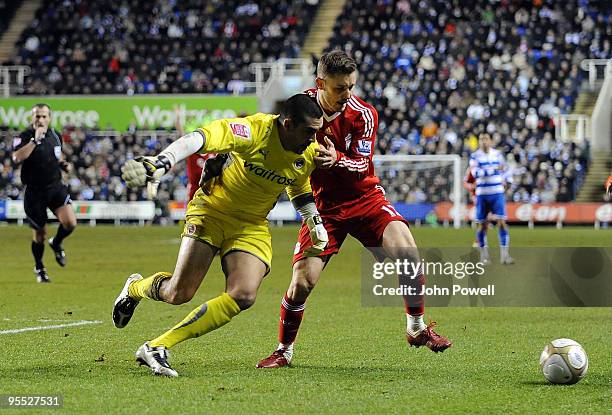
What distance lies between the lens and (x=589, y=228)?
34.6m

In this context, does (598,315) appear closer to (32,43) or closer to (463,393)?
(463,393)

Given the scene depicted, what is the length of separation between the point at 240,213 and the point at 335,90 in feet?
3.95

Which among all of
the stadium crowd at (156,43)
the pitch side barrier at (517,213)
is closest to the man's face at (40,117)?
the pitch side barrier at (517,213)

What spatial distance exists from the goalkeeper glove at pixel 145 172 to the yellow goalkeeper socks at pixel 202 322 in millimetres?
1315

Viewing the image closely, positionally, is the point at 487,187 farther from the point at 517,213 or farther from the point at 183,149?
the point at 517,213

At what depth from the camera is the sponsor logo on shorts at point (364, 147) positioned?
8.45m

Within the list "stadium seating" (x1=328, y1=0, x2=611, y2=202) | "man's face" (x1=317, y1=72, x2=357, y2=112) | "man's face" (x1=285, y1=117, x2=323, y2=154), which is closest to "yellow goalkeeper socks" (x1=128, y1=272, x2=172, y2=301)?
"man's face" (x1=285, y1=117, x2=323, y2=154)

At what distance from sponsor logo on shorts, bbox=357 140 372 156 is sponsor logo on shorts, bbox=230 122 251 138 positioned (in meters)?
1.39

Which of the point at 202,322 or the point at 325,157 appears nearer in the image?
the point at 202,322

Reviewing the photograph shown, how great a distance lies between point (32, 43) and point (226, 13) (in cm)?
812

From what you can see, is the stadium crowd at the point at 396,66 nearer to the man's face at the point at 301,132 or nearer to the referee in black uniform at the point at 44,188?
the referee in black uniform at the point at 44,188

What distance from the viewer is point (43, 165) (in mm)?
15633

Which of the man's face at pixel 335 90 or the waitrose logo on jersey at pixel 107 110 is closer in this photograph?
the man's face at pixel 335 90

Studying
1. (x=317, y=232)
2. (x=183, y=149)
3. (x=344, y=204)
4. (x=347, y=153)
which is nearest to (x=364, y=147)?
(x=347, y=153)
